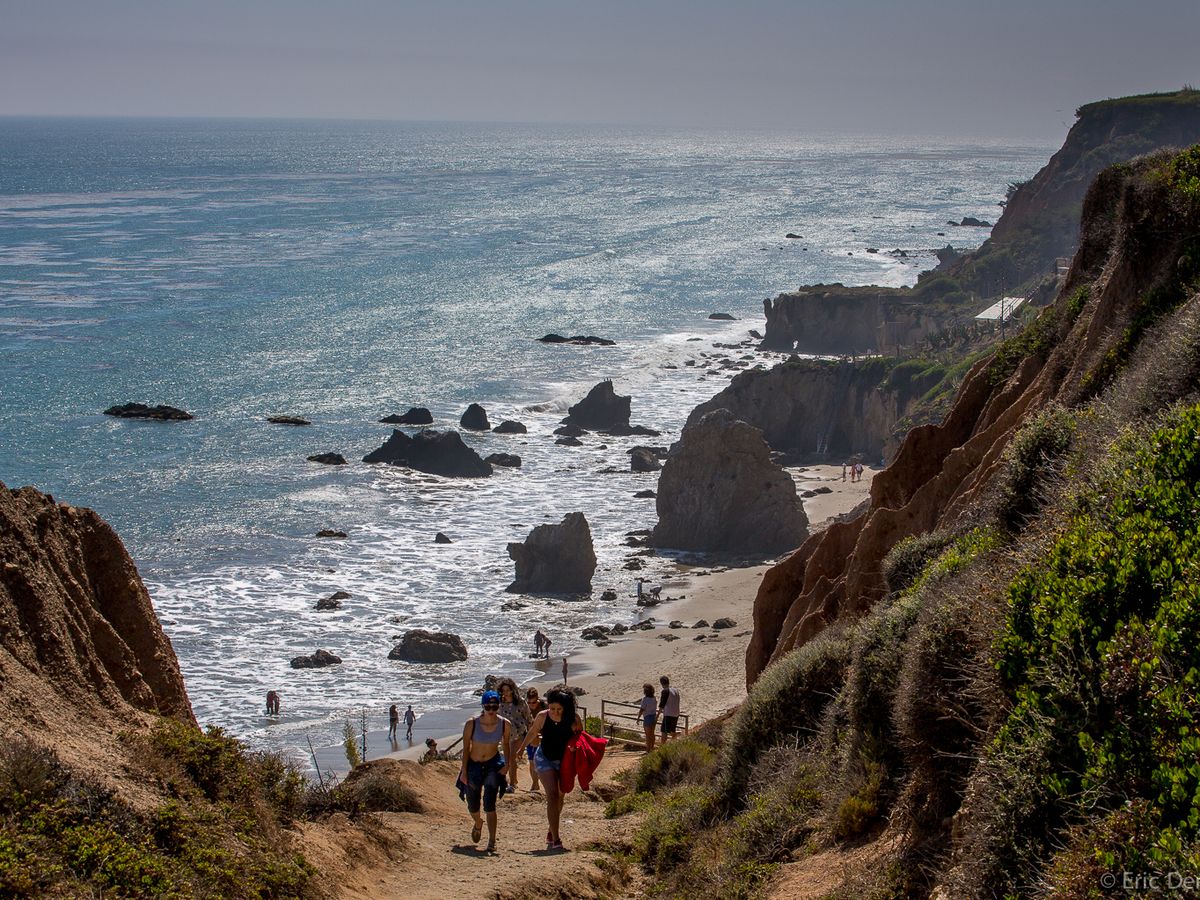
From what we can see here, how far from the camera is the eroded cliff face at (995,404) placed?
42.4 ft

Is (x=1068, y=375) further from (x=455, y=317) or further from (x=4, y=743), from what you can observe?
(x=455, y=317)

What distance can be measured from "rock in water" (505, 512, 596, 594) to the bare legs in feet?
103

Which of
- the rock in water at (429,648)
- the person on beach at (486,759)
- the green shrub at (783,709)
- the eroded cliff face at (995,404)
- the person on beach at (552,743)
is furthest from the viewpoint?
the rock in water at (429,648)

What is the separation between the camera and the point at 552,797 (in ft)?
36.1

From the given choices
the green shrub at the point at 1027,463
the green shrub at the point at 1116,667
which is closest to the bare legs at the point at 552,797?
the green shrub at the point at 1027,463

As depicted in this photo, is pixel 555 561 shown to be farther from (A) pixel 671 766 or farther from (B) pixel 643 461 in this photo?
(A) pixel 671 766

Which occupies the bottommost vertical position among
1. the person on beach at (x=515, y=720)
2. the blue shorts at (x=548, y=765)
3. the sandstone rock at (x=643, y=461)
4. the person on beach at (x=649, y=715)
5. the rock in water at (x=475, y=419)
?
the sandstone rock at (x=643, y=461)

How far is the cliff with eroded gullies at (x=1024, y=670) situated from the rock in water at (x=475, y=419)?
1986 inches

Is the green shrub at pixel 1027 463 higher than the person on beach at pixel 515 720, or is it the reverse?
the green shrub at pixel 1027 463

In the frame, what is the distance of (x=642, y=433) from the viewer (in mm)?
65750

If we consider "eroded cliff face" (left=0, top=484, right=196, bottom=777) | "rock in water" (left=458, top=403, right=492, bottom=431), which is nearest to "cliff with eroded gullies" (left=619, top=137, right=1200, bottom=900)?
"eroded cliff face" (left=0, top=484, right=196, bottom=777)

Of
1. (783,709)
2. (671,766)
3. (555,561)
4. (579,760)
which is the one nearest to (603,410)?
(555,561)

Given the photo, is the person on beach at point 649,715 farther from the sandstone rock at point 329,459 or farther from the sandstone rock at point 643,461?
the sandstone rock at point 329,459

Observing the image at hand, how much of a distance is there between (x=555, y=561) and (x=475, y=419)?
974 inches
